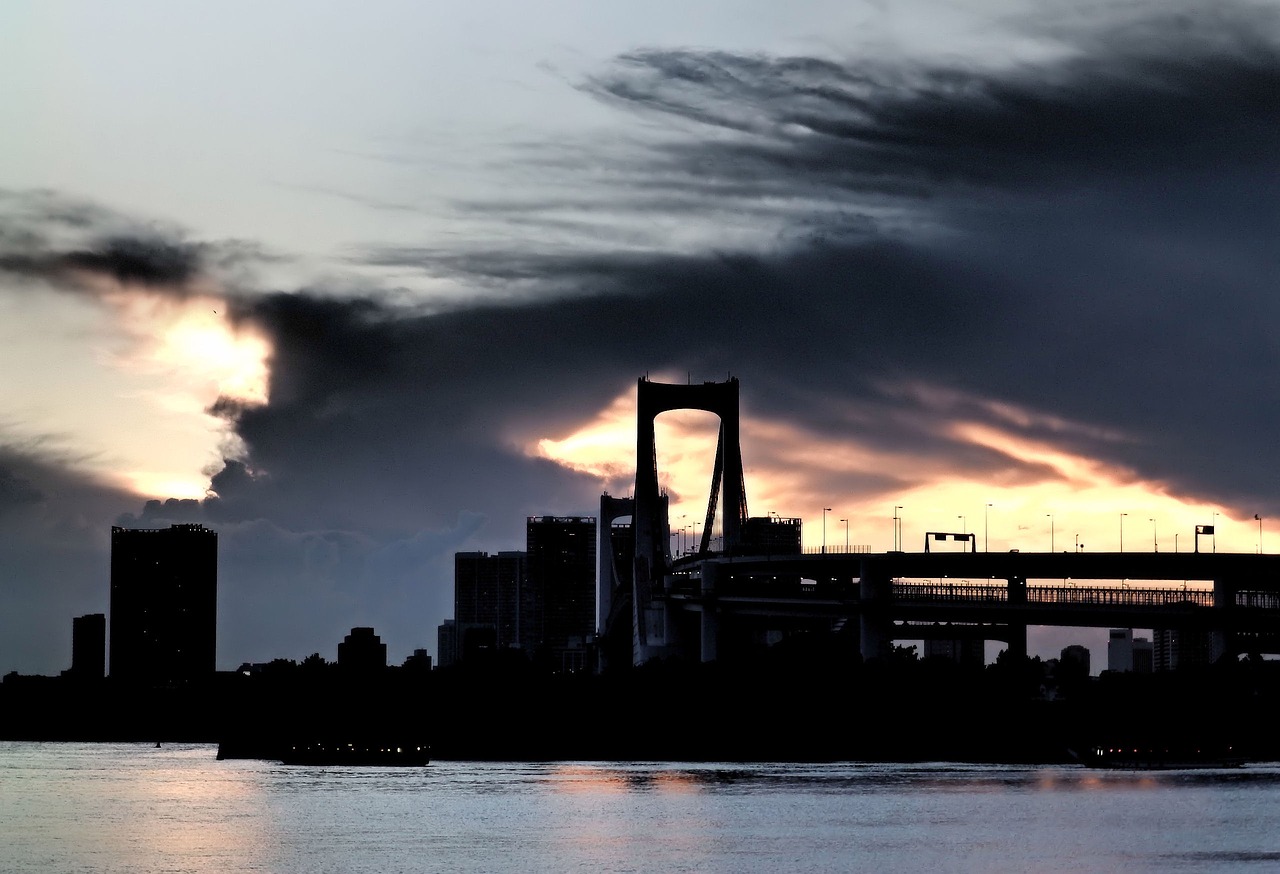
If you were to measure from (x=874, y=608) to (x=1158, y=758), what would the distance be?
890 inches

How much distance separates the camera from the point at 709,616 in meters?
168

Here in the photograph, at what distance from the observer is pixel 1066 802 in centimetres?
10619

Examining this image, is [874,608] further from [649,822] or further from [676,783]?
[649,822]

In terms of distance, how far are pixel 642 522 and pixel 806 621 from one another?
16.2 metres

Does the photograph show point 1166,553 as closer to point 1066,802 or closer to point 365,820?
point 1066,802

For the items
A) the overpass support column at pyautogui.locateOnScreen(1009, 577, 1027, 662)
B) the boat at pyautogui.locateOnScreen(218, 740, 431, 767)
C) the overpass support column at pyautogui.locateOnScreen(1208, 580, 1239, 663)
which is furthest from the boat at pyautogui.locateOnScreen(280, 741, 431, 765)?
the overpass support column at pyautogui.locateOnScreen(1208, 580, 1239, 663)

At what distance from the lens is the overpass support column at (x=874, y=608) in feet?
509

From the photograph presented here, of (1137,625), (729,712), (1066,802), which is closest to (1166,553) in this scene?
(1137,625)

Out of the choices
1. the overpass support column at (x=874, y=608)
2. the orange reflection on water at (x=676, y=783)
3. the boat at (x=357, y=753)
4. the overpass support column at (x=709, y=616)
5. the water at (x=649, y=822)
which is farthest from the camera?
the overpass support column at (x=709, y=616)

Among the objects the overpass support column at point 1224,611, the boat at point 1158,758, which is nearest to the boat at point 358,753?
the boat at point 1158,758

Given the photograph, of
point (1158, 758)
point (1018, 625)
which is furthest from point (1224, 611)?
point (1018, 625)

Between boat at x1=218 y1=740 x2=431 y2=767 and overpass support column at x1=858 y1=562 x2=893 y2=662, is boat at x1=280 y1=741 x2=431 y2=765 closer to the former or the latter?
boat at x1=218 y1=740 x2=431 y2=767

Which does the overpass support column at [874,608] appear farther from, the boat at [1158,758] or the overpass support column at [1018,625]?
the boat at [1158,758]

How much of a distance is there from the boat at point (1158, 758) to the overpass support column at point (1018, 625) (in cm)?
1100
